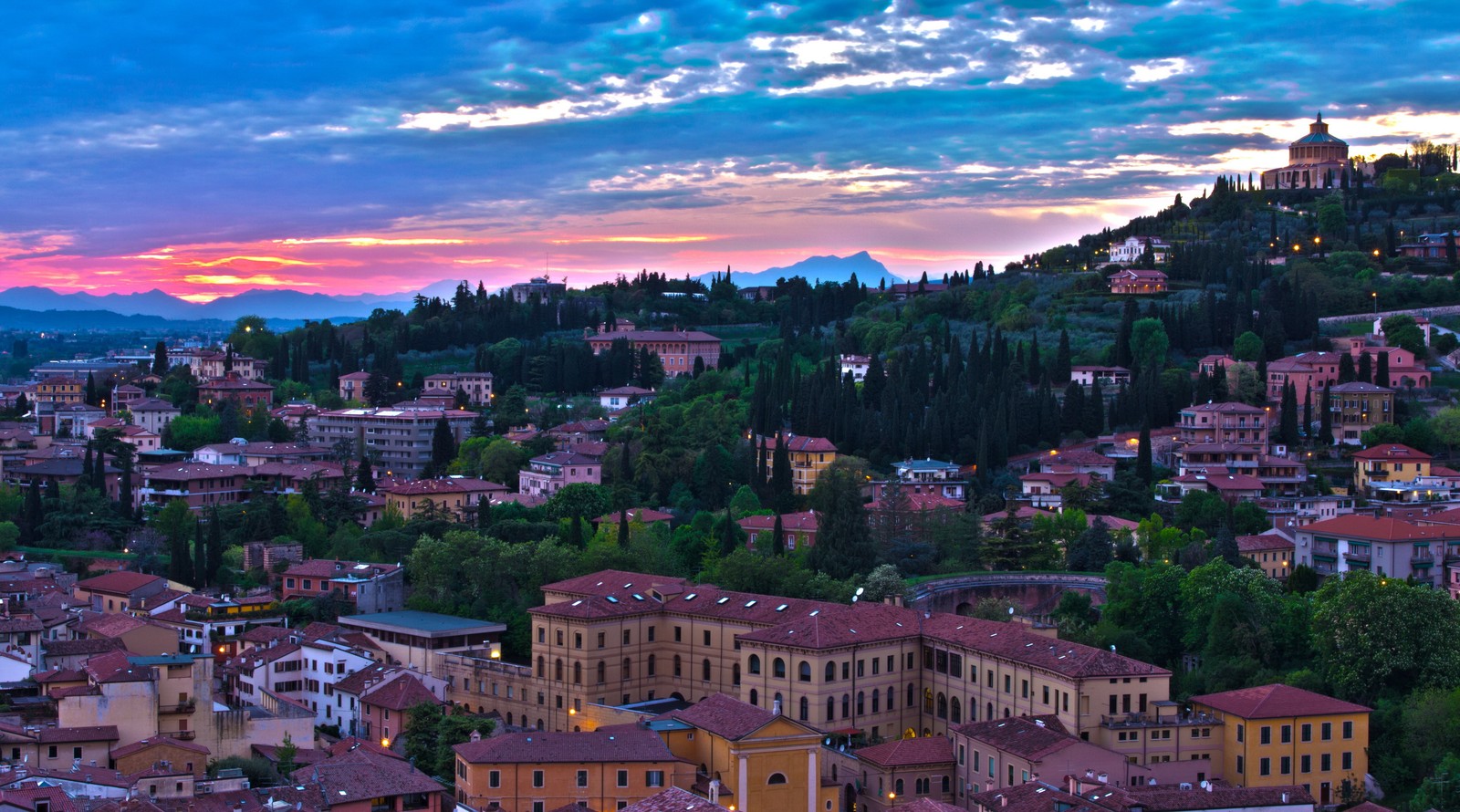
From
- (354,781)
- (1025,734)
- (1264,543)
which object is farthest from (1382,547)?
(354,781)

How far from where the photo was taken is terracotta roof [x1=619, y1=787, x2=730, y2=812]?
24375 mm

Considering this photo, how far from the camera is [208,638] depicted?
46.8 m

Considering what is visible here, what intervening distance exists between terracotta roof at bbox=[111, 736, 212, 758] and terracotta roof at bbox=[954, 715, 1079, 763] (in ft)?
52.2

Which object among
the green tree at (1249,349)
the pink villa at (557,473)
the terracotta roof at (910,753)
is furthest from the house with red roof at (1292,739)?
the green tree at (1249,349)

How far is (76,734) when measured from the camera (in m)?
34.8

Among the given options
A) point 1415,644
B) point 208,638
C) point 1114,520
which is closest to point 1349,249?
point 1114,520

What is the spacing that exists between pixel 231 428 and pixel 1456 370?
53.9 metres

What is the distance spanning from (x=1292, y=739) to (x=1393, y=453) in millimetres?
25854

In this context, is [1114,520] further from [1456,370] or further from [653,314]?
[653,314]

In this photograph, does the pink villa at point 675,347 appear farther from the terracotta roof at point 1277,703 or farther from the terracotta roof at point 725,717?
the terracotta roof at point 1277,703


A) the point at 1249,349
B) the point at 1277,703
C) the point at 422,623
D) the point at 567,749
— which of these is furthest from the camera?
the point at 1249,349

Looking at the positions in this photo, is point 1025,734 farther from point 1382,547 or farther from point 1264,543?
point 1264,543

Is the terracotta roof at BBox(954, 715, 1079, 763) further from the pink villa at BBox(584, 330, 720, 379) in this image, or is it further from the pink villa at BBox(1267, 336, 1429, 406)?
the pink villa at BBox(584, 330, 720, 379)

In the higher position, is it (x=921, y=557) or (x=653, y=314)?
(x=653, y=314)
